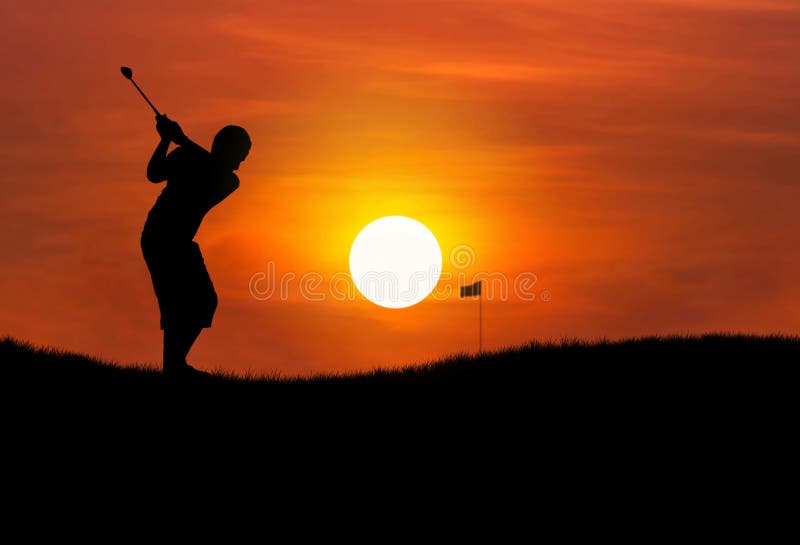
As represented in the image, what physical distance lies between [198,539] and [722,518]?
17.5 ft

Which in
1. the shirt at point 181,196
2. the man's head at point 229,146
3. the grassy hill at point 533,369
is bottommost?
the grassy hill at point 533,369

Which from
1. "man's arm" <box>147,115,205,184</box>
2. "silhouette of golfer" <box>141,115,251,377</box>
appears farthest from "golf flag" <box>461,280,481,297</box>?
"man's arm" <box>147,115,205,184</box>

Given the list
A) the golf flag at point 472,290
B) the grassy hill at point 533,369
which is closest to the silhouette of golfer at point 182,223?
the grassy hill at point 533,369

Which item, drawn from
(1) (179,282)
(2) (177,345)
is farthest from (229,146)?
(2) (177,345)

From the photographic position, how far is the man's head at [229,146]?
1554 cm

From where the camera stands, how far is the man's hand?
15133 millimetres

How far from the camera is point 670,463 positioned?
14.1m

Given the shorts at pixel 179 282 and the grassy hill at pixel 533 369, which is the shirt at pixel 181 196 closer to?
the shorts at pixel 179 282

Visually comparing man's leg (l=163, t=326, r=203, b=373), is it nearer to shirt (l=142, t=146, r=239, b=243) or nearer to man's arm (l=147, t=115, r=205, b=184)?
shirt (l=142, t=146, r=239, b=243)

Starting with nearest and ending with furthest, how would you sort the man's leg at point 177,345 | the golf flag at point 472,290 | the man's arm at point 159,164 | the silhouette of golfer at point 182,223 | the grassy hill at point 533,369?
the man's arm at point 159,164 < the silhouette of golfer at point 182,223 < the man's leg at point 177,345 < the grassy hill at point 533,369 < the golf flag at point 472,290

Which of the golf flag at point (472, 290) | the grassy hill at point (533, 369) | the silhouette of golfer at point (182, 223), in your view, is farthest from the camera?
the golf flag at point (472, 290)

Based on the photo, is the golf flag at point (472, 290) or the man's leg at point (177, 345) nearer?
the man's leg at point (177, 345)

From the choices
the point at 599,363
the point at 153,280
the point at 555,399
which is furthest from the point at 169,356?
the point at 599,363

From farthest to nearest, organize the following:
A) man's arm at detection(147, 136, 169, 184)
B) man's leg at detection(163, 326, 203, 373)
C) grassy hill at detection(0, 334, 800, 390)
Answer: grassy hill at detection(0, 334, 800, 390), man's leg at detection(163, 326, 203, 373), man's arm at detection(147, 136, 169, 184)
